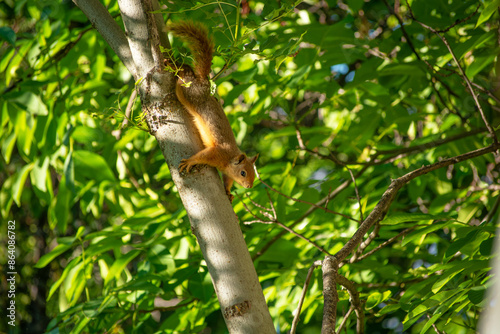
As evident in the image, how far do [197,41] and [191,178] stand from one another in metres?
0.48

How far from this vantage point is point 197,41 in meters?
1.24

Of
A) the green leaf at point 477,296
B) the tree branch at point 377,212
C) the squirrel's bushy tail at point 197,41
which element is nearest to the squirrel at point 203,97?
the squirrel's bushy tail at point 197,41

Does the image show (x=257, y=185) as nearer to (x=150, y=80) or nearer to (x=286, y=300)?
(x=286, y=300)

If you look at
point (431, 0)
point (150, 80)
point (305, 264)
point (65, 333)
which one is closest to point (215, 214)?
point (150, 80)

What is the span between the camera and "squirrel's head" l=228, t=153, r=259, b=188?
1397 mm

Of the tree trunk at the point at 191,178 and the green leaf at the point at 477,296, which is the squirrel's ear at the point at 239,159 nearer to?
the tree trunk at the point at 191,178

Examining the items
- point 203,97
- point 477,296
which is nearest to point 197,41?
point 203,97

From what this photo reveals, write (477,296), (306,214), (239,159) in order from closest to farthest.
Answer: (477,296)
(239,159)
(306,214)

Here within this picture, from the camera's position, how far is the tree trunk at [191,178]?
0.86 meters

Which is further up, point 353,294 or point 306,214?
point 306,214

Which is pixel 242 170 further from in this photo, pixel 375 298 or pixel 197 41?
pixel 375 298

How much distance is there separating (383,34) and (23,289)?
3332 mm

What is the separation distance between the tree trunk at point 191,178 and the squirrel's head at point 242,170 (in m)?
0.43

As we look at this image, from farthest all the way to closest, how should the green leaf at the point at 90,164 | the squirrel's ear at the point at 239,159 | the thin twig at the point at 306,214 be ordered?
the thin twig at the point at 306,214, the green leaf at the point at 90,164, the squirrel's ear at the point at 239,159
